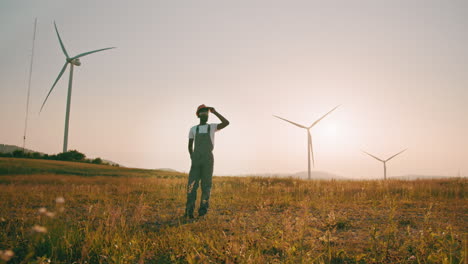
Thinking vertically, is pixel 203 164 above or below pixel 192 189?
above

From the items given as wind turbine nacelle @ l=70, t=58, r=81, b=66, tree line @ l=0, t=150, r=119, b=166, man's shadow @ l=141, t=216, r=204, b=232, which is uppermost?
wind turbine nacelle @ l=70, t=58, r=81, b=66

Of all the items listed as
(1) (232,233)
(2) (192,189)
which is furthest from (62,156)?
(1) (232,233)

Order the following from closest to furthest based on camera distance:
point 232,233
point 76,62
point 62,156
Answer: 1. point 232,233
2. point 62,156
3. point 76,62

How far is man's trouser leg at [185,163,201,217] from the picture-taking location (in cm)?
720

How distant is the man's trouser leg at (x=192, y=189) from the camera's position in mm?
7204

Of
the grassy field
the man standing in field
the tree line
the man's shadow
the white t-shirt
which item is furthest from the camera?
the tree line

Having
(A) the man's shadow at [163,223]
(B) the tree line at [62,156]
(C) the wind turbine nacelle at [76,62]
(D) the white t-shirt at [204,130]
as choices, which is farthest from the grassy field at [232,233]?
(C) the wind turbine nacelle at [76,62]

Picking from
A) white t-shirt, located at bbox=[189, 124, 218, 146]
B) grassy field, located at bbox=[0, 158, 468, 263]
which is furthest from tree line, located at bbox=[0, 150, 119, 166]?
white t-shirt, located at bbox=[189, 124, 218, 146]

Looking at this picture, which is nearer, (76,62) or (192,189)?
(192,189)

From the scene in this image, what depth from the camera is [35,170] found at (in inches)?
864

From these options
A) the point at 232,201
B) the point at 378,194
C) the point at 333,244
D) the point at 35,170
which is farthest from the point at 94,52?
the point at 333,244

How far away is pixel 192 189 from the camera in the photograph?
24.5 feet

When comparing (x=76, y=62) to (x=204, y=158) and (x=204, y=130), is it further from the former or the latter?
(x=204, y=158)

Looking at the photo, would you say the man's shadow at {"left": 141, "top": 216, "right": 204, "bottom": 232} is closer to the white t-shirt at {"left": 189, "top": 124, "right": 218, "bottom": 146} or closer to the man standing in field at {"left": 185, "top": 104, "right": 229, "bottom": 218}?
the man standing in field at {"left": 185, "top": 104, "right": 229, "bottom": 218}
